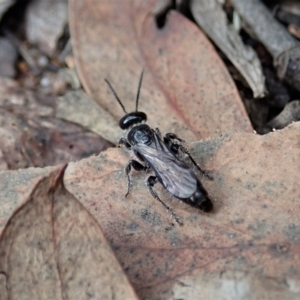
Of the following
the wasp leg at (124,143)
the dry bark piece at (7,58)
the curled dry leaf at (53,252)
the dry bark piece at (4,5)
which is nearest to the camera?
the curled dry leaf at (53,252)

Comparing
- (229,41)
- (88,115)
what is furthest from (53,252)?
(229,41)

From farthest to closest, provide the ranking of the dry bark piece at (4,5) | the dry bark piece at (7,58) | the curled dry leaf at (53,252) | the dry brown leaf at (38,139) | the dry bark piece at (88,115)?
1. the dry bark piece at (4,5)
2. the dry bark piece at (7,58)
3. the dry bark piece at (88,115)
4. the dry brown leaf at (38,139)
5. the curled dry leaf at (53,252)

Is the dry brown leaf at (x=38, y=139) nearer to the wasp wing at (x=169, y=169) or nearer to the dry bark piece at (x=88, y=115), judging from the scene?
the dry bark piece at (x=88, y=115)

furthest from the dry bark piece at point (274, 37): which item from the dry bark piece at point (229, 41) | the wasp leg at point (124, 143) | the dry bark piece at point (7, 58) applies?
the dry bark piece at point (7, 58)

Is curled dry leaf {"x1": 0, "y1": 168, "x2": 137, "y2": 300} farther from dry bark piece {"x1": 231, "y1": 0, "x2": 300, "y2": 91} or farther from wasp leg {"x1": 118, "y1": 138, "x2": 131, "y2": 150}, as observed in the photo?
dry bark piece {"x1": 231, "y1": 0, "x2": 300, "y2": 91}

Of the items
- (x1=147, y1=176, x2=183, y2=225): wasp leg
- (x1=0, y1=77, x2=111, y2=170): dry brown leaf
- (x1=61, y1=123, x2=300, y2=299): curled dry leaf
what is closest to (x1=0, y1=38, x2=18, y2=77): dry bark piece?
(x1=0, y1=77, x2=111, y2=170): dry brown leaf

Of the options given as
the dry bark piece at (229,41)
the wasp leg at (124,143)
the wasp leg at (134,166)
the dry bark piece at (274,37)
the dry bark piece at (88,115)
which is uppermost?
the dry bark piece at (274,37)

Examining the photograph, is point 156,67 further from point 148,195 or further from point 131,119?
point 148,195
